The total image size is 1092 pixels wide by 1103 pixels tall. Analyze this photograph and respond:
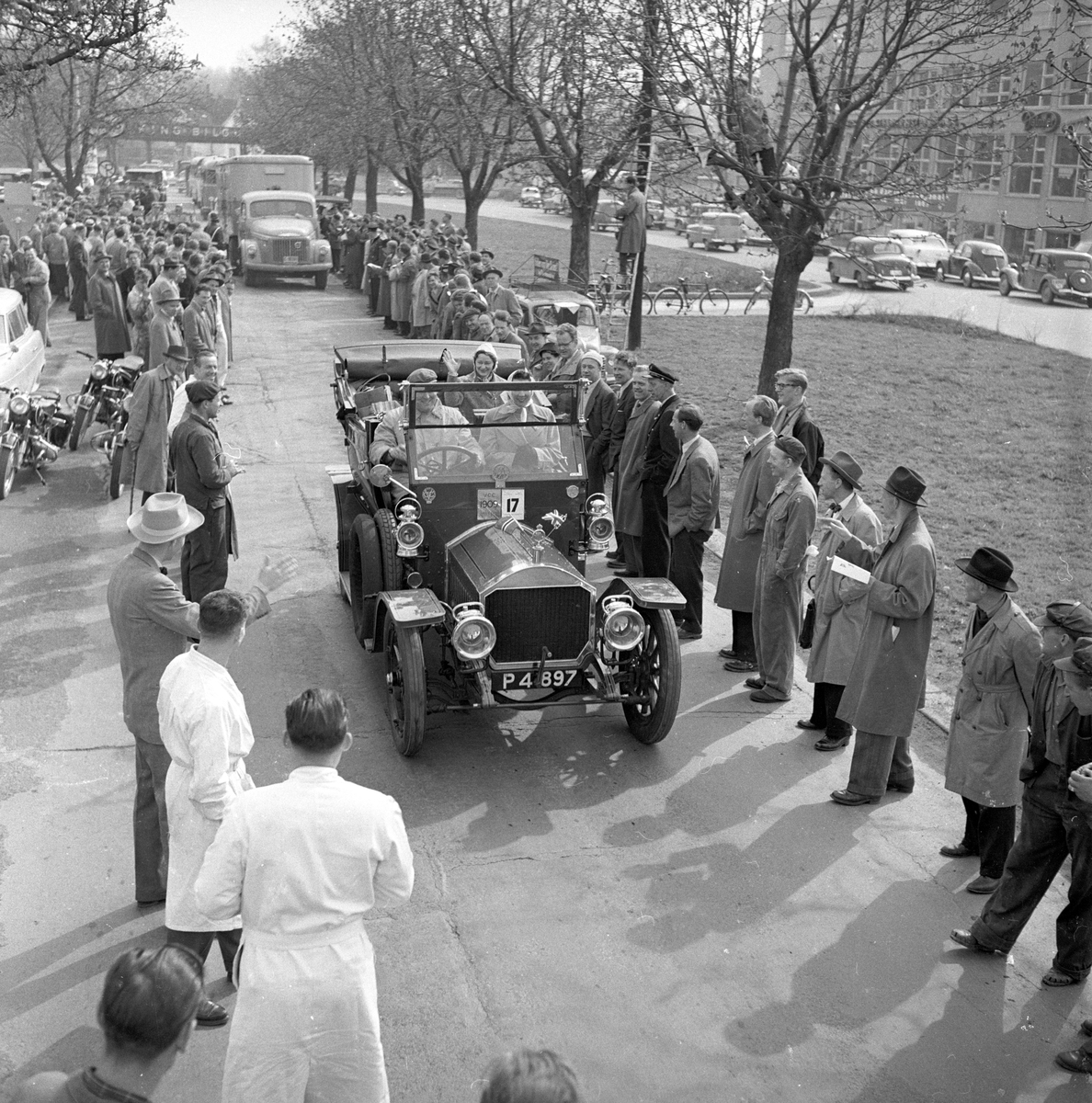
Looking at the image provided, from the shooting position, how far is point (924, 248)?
39312 millimetres

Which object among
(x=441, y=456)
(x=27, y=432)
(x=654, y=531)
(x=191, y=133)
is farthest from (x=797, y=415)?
(x=191, y=133)

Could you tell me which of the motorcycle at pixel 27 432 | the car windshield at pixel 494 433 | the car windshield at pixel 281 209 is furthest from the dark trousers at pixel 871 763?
the car windshield at pixel 281 209

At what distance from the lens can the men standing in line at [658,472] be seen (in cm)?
988

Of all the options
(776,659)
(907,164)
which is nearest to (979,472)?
(907,164)

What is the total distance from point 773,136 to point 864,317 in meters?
14.8

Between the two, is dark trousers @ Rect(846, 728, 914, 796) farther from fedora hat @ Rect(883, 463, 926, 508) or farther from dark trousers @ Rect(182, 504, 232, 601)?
dark trousers @ Rect(182, 504, 232, 601)

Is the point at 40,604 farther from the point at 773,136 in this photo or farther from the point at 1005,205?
the point at 1005,205

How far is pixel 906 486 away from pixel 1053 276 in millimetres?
28928

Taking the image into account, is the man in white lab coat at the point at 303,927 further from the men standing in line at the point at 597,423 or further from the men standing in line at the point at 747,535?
the men standing in line at the point at 597,423

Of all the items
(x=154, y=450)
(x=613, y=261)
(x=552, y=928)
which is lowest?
(x=552, y=928)

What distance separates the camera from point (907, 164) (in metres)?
13.9

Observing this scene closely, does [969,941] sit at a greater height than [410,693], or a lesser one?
lesser

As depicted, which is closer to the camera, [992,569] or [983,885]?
[992,569]

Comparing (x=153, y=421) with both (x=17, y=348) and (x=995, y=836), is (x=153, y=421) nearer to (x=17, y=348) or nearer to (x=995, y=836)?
(x=17, y=348)
